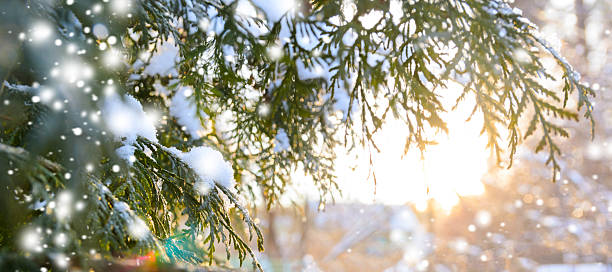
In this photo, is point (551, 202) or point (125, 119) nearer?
point (125, 119)

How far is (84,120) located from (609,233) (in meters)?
16.2

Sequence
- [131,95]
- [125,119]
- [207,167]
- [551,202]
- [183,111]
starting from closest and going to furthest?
1. [125,119]
2. [131,95]
3. [207,167]
4. [183,111]
5. [551,202]

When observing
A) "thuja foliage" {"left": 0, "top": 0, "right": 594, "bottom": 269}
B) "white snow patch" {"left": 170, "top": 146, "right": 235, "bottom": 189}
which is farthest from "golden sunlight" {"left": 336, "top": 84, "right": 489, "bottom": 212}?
"white snow patch" {"left": 170, "top": 146, "right": 235, "bottom": 189}

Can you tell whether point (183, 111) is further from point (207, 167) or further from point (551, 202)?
point (551, 202)

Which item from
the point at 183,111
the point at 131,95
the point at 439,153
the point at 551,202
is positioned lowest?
the point at 439,153

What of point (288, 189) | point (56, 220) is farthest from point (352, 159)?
point (56, 220)

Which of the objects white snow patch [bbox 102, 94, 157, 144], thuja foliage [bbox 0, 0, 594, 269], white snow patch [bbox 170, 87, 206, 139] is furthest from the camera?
white snow patch [bbox 170, 87, 206, 139]

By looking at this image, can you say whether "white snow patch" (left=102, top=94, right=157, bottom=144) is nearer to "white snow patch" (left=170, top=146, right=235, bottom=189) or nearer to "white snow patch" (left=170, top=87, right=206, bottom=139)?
"white snow patch" (left=170, top=146, right=235, bottom=189)

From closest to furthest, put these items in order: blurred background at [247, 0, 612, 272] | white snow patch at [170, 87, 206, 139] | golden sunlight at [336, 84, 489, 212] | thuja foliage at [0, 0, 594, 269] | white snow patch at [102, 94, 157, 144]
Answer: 1. thuja foliage at [0, 0, 594, 269]
2. white snow patch at [102, 94, 157, 144]
3. golden sunlight at [336, 84, 489, 212]
4. white snow patch at [170, 87, 206, 139]
5. blurred background at [247, 0, 612, 272]

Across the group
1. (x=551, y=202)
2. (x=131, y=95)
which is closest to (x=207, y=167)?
(x=131, y=95)

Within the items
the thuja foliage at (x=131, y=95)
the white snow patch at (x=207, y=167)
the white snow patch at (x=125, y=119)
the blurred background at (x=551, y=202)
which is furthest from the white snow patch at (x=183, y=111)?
the blurred background at (x=551, y=202)

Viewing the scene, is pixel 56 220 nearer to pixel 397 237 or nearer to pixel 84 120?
pixel 84 120

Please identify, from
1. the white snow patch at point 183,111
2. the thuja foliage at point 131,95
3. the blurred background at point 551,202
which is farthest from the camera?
the blurred background at point 551,202

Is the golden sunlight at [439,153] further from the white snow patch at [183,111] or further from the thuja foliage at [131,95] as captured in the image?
the white snow patch at [183,111]
